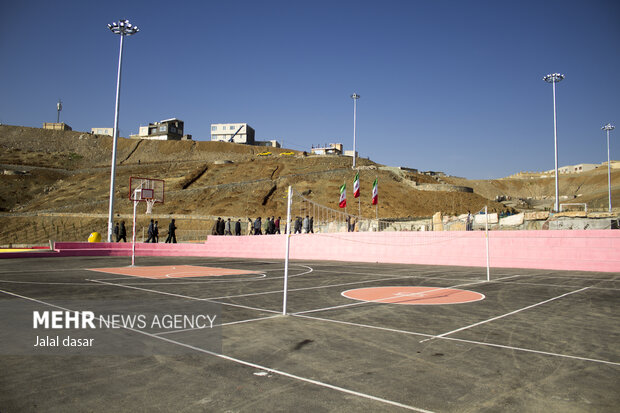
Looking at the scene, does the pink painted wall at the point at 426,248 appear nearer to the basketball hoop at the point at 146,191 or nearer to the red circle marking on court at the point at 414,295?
the basketball hoop at the point at 146,191

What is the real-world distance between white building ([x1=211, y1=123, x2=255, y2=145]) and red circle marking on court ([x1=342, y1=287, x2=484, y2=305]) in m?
140

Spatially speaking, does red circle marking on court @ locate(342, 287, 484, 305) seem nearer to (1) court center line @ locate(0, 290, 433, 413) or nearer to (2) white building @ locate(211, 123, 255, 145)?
(1) court center line @ locate(0, 290, 433, 413)

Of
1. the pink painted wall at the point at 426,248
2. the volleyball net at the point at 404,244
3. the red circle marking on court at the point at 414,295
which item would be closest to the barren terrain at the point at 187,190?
the pink painted wall at the point at 426,248

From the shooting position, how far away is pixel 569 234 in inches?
800

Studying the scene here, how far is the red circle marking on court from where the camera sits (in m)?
10.9

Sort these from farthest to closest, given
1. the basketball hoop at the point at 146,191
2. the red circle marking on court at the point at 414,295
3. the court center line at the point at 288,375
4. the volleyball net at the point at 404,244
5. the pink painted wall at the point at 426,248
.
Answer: the basketball hoop at the point at 146,191 < the volleyball net at the point at 404,244 < the pink painted wall at the point at 426,248 < the red circle marking on court at the point at 414,295 < the court center line at the point at 288,375

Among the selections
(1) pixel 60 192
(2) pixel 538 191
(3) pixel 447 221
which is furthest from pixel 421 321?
(2) pixel 538 191

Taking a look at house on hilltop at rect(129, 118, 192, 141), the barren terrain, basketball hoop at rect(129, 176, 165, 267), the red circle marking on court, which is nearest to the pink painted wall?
basketball hoop at rect(129, 176, 165, 267)

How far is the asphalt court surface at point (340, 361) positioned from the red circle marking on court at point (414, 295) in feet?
1.75

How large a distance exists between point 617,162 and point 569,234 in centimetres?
15342

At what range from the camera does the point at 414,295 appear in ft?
39.3

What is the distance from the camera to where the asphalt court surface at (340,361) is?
14.2ft

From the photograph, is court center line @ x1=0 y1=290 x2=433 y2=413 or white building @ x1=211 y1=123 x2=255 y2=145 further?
white building @ x1=211 y1=123 x2=255 y2=145

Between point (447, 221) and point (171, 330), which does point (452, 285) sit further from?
point (447, 221)
